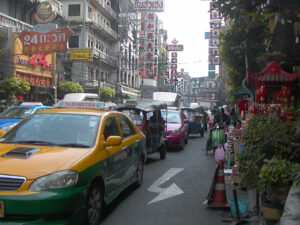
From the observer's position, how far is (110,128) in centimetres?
574

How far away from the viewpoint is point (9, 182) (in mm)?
3805

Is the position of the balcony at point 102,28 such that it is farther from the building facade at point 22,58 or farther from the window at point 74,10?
the building facade at point 22,58

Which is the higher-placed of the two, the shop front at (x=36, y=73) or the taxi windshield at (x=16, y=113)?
the shop front at (x=36, y=73)

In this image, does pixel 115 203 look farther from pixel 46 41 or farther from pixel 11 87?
pixel 11 87

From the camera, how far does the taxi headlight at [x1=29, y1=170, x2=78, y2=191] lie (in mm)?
3828

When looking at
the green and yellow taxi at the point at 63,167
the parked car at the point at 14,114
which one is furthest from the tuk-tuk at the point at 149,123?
the green and yellow taxi at the point at 63,167

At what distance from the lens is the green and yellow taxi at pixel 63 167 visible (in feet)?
12.3

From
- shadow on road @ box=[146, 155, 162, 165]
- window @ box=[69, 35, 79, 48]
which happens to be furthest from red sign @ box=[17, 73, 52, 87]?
shadow on road @ box=[146, 155, 162, 165]

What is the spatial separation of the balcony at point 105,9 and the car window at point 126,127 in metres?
35.8

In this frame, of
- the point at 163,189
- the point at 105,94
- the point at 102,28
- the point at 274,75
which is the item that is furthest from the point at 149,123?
the point at 102,28

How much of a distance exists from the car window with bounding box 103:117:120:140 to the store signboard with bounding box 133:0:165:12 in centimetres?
2518

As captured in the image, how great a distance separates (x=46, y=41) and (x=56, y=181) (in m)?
17.3

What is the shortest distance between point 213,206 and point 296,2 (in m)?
4.58

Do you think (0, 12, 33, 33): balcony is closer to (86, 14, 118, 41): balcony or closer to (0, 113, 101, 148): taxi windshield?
(86, 14, 118, 41): balcony
